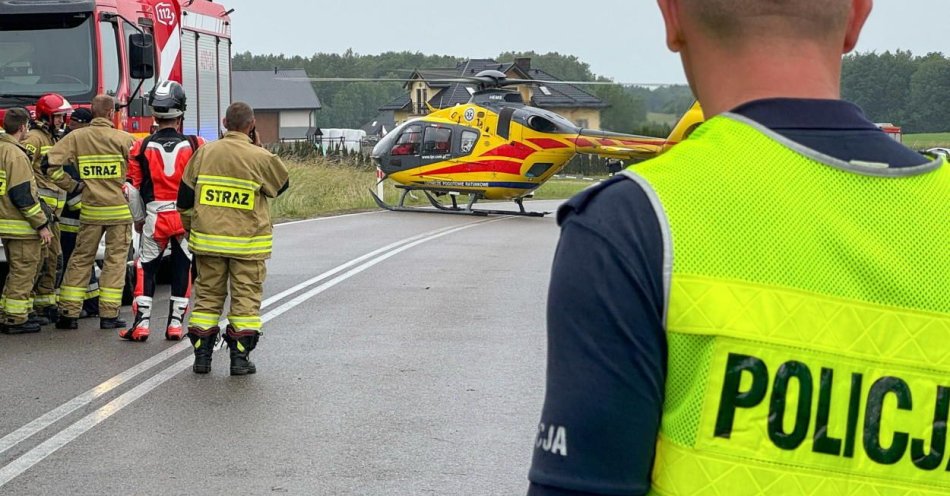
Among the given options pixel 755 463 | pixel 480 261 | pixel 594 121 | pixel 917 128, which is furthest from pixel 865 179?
pixel 480 261

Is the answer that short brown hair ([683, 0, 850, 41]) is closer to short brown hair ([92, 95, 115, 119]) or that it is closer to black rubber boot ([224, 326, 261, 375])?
black rubber boot ([224, 326, 261, 375])

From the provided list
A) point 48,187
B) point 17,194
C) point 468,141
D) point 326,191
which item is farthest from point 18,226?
point 326,191

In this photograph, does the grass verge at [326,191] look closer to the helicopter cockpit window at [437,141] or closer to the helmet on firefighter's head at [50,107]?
the helicopter cockpit window at [437,141]

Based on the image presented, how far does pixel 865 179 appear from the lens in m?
1.81

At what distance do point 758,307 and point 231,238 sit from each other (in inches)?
316

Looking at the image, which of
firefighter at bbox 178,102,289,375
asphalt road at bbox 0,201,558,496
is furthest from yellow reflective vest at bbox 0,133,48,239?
firefighter at bbox 178,102,289,375

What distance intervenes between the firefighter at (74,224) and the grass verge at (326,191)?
1515 centimetres

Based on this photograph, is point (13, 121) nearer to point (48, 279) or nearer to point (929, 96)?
point (48, 279)

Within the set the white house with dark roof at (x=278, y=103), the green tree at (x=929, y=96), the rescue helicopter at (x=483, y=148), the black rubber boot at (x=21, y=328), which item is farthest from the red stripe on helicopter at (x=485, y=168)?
the white house with dark roof at (x=278, y=103)

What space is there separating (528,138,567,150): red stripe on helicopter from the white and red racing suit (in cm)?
1918

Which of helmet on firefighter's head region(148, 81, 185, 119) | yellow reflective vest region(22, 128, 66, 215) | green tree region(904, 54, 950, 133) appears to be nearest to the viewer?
green tree region(904, 54, 950, 133)

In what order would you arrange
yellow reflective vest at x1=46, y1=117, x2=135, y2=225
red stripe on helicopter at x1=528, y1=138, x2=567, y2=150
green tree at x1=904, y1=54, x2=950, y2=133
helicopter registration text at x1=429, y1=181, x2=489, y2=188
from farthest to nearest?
helicopter registration text at x1=429, y1=181, x2=489, y2=188 < red stripe on helicopter at x1=528, y1=138, x2=567, y2=150 < yellow reflective vest at x1=46, y1=117, x2=135, y2=225 < green tree at x1=904, y1=54, x2=950, y2=133

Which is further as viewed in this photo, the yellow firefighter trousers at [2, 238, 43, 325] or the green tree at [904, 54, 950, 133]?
the yellow firefighter trousers at [2, 238, 43, 325]

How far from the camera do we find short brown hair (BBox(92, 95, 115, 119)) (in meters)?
11.8
